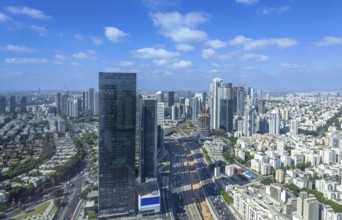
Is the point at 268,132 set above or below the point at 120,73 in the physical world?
below

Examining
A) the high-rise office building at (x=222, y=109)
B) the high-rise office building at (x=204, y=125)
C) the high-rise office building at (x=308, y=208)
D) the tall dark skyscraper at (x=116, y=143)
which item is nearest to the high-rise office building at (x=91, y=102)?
the high-rise office building at (x=204, y=125)

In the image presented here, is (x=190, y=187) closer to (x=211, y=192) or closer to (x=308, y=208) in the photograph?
(x=211, y=192)

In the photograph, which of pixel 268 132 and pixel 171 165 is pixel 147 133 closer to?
pixel 171 165

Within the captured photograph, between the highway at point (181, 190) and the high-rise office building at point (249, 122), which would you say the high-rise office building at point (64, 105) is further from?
the high-rise office building at point (249, 122)

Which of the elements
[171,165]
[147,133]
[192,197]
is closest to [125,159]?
[147,133]

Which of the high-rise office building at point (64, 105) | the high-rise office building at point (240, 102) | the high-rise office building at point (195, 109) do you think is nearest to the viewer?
Answer: the high-rise office building at point (195, 109)

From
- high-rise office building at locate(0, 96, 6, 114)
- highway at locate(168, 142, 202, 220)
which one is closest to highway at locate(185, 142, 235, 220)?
highway at locate(168, 142, 202, 220)
